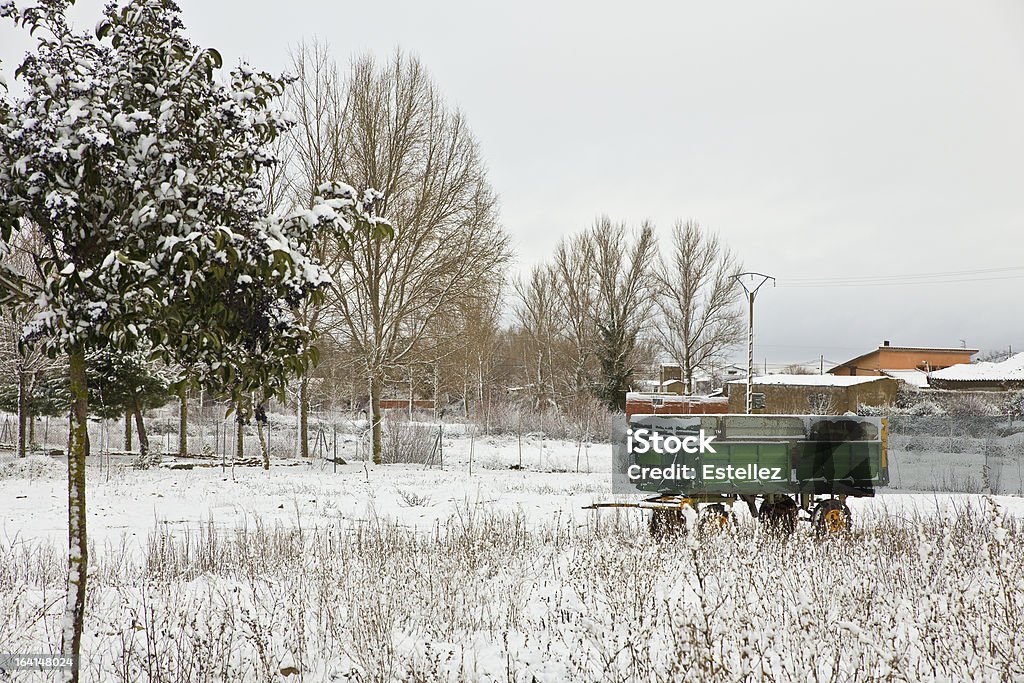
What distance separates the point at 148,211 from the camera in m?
3.19

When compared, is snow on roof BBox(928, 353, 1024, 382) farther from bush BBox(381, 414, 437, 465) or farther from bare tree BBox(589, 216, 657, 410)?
bush BBox(381, 414, 437, 465)

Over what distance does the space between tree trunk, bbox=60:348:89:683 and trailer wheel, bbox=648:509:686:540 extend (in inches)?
201

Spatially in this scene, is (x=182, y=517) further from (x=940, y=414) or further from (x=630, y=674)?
(x=940, y=414)

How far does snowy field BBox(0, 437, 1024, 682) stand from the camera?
12.3 ft

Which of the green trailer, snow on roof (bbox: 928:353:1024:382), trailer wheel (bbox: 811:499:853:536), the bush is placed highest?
snow on roof (bbox: 928:353:1024:382)

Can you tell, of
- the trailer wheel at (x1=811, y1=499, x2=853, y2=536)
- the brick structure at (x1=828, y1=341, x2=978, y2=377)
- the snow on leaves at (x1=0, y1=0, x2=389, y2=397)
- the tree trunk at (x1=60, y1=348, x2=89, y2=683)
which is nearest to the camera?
the snow on leaves at (x1=0, y1=0, x2=389, y2=397)

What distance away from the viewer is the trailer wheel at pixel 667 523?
23.8ft

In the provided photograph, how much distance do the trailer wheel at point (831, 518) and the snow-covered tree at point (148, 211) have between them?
18.4 feet

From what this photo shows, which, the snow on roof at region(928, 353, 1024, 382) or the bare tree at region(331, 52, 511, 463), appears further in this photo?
the snow on roof at region(928, 353, 1024, 382)

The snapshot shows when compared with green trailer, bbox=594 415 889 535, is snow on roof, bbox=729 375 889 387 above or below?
above

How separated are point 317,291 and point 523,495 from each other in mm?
9940
